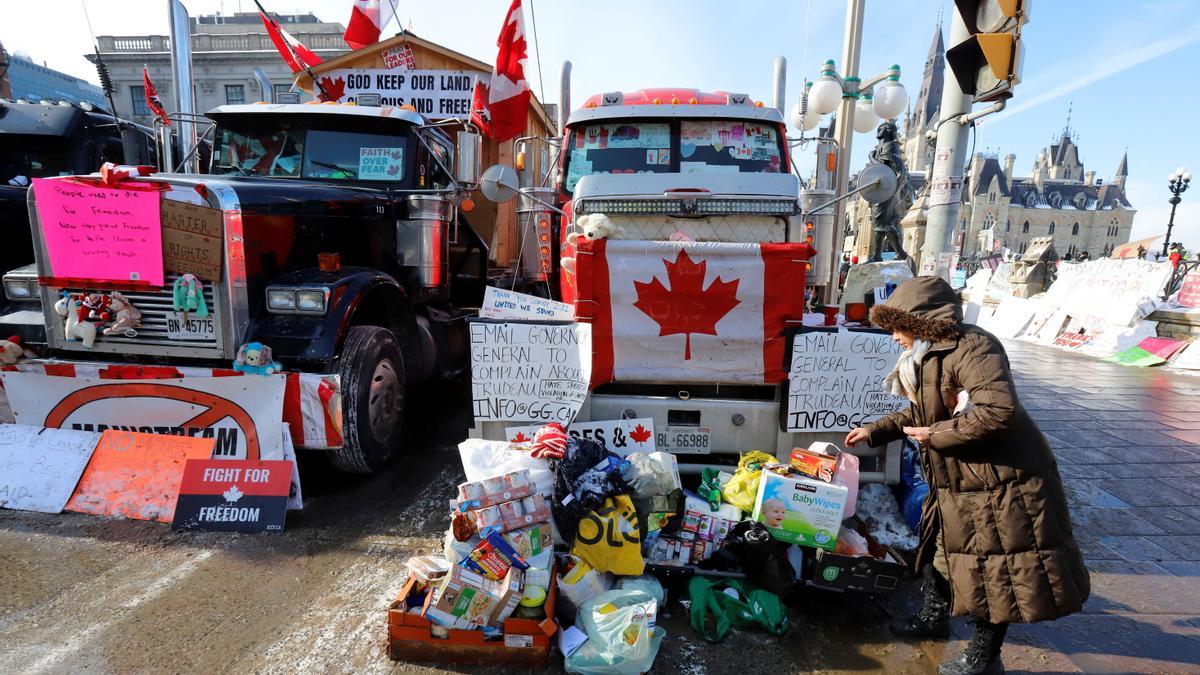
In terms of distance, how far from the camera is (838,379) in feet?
12.1

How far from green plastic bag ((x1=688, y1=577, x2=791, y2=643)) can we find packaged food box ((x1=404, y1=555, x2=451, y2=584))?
3.99 feet

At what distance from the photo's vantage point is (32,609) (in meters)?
2.83

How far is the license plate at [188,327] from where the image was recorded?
3742 millimetres

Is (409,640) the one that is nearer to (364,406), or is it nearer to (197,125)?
(364,406)

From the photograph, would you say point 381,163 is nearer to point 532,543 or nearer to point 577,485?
point 577,485

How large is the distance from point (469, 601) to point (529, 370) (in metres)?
1.52

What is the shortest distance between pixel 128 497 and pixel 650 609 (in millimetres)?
3420

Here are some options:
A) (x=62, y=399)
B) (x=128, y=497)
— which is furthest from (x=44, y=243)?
(x=128, y=497)

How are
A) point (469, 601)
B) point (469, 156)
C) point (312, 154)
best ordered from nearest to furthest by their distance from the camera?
point (469, 601), point (469, 156), point (312, 154)

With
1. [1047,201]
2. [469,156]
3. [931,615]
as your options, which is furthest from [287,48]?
[1047,201]

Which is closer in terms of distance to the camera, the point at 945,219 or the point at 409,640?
the point at 409,640

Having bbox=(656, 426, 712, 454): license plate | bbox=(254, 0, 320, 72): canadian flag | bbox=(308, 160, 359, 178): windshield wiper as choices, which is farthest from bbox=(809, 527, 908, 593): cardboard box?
bbox=(254, 0, 320, 72): canadian flag

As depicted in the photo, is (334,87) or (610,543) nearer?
(610,543)

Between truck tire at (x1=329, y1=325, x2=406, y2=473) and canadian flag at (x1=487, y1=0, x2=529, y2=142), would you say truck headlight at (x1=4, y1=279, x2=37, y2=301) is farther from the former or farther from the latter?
canadian flag at (x1=487, y1=0, x2=529, y2=142)
